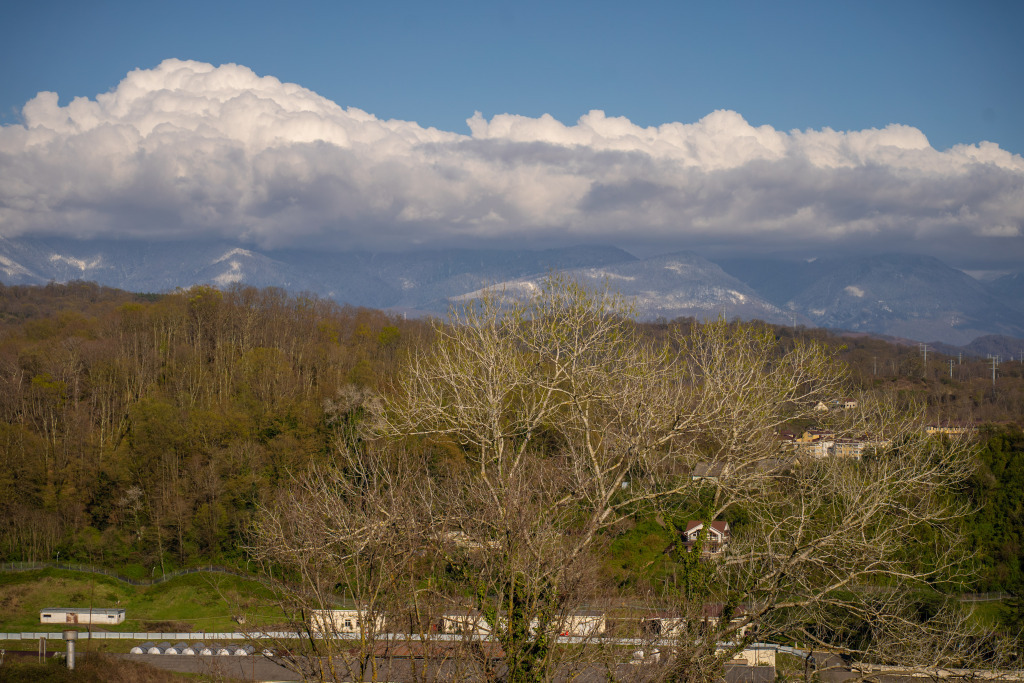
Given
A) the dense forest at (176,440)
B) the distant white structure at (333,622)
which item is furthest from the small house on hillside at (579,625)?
the dense forest at (176,440)

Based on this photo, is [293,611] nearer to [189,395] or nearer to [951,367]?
[189,395]

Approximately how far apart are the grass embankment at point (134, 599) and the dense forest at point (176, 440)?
1.53 meters

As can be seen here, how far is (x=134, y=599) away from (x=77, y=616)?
3.24m

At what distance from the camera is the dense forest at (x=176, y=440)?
104 feet

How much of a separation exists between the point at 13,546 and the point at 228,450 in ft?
30.9

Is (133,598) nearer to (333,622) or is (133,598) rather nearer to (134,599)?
(134,599)

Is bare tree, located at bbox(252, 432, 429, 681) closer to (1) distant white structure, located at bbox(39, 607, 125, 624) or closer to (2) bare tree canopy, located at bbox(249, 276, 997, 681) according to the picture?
(2) bare tree canopy, located at bbox(249, 276, 997, 681)

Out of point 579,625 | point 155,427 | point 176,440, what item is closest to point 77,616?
point 176,440

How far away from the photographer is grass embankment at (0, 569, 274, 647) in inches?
1033

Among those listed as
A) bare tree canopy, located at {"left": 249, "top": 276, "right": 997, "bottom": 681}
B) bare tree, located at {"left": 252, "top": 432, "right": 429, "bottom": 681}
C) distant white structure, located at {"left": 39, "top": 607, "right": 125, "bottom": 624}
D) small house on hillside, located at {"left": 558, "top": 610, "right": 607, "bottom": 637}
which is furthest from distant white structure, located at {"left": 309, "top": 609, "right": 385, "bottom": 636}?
distant white structure, located at {"left": 39, "top": 607, "right": 125, "bottom": 624}

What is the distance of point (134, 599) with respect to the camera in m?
29.0

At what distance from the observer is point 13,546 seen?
31078 millimetres

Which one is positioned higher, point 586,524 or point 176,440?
point 586,524

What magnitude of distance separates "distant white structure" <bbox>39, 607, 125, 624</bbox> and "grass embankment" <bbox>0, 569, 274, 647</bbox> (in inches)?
12.6
